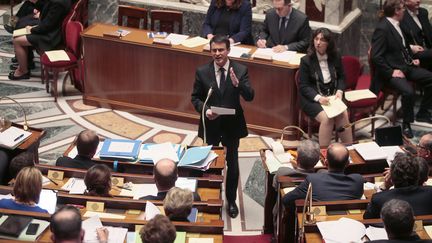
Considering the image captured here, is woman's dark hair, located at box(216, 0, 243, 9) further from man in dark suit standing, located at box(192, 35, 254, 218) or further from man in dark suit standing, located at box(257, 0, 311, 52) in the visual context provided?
man in dark suit standing, located at box(192, 35, 254, 218)

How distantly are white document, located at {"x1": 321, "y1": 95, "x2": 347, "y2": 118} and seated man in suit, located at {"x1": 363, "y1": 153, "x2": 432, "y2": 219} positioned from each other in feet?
8.81

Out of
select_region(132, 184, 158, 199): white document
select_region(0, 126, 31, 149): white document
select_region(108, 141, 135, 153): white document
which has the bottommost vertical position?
select_region(132, 184, 158, 199): white document

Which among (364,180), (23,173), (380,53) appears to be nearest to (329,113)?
(380,53)

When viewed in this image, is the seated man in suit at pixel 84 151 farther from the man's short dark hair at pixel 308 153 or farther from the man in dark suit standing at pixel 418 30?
the man in dark suit standing at pixel 418 30

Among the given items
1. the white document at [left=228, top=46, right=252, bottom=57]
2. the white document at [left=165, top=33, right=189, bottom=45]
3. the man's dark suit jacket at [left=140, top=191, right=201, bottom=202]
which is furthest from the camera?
the white document at [left=165, top=33, right=189, bottom=45]

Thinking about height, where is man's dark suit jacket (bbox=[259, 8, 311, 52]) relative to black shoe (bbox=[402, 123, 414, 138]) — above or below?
above

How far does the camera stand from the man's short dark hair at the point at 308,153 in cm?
639

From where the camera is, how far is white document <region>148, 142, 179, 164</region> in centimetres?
692

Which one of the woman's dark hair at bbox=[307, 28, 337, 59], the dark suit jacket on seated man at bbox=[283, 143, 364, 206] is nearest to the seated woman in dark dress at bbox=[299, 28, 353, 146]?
the woman's dark hair at bbox=[307, 28, 337, 59]

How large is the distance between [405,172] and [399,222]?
0.79 metres

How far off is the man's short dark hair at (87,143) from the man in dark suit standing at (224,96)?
104 centimetres

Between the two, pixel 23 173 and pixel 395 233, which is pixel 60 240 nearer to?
pixel 23 173

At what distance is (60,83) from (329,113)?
4.24 meters

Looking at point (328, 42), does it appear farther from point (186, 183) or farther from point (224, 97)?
point (186, 183)
